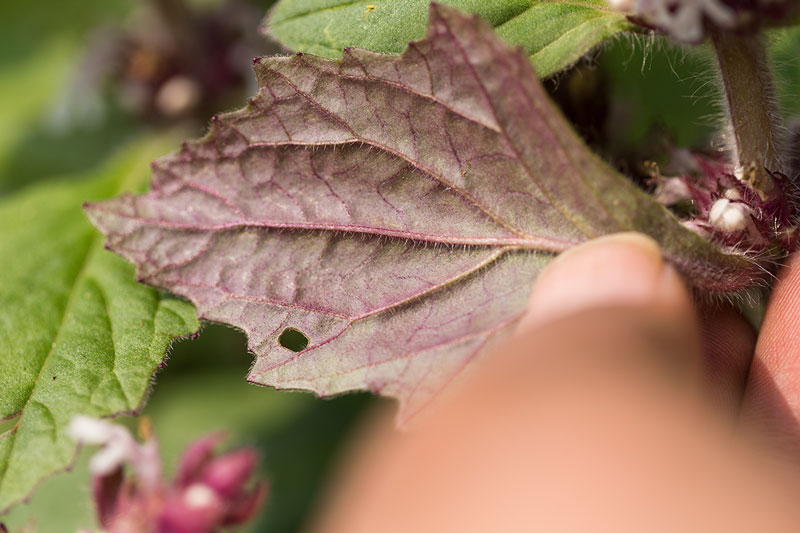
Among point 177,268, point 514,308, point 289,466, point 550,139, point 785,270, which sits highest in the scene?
point 550,139

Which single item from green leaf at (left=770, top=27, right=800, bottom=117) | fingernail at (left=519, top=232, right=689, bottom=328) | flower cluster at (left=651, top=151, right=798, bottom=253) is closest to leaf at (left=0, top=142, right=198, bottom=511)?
fingernail at (left=519, top=232, right=689, bottom=328)

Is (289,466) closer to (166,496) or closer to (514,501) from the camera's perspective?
(166,496)

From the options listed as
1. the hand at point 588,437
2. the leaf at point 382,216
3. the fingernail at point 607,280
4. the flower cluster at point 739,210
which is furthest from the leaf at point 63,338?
the flower cluster at point 739,210

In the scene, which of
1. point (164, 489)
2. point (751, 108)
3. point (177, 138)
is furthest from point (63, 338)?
point (751, 108)

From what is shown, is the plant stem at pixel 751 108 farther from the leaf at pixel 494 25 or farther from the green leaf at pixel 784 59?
the leaf at pixel 494 25

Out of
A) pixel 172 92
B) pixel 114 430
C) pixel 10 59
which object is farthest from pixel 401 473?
pixel 10 59
